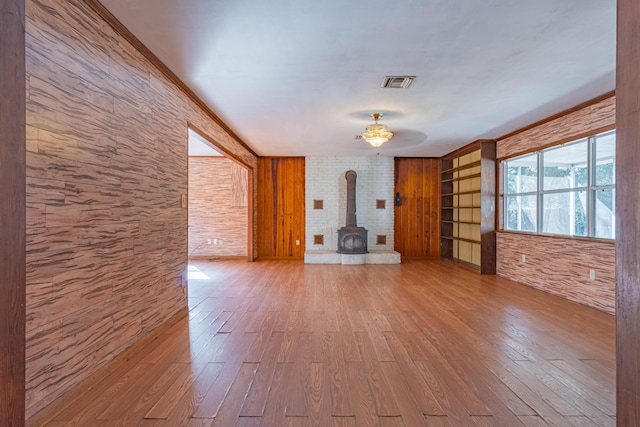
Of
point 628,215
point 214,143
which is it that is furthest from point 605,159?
point 214,143

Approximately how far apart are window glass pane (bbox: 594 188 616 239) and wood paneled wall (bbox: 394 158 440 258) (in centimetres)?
414

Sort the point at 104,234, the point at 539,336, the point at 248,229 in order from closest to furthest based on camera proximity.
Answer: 1. the point at 104,234
2. the point at 539,336
3. the point at 248,229

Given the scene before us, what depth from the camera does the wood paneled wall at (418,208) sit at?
26.3 ft

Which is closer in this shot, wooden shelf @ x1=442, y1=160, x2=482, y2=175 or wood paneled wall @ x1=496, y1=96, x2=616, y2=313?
wood paneled wall @ x1=496, y1=96, x2=616, y2=313

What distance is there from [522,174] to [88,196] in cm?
602

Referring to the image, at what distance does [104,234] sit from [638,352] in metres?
2.80

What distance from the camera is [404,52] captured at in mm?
2660

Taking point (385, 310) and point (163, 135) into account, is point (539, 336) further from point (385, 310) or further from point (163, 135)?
point (163, 135)

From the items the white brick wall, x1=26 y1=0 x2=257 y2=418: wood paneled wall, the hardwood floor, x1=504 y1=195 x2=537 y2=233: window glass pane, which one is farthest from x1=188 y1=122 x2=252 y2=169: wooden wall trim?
x1=504 y1=195 x2=537 y2=233: window glass pane

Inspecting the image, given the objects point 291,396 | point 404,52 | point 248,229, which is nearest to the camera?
point 291,396

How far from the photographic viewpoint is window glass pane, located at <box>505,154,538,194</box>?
514cm

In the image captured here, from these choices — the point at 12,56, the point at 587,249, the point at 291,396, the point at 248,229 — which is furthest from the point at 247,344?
the point at 248,229

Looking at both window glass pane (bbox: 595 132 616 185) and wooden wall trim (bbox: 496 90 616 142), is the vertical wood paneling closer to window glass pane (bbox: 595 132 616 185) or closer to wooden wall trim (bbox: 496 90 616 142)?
wooden wall trim (bbox: 496 90 616 142)

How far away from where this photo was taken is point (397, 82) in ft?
10.7
